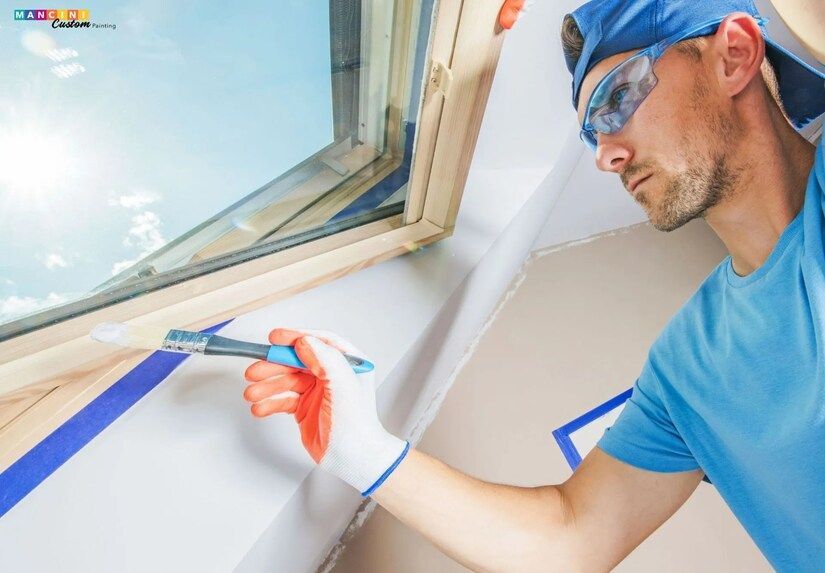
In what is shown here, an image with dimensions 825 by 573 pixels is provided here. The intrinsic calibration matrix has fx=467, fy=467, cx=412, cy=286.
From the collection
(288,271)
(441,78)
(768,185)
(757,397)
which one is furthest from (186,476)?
(768,185)

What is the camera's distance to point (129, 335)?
0.62 m

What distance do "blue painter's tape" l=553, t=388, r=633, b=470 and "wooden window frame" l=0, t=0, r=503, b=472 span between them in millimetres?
795

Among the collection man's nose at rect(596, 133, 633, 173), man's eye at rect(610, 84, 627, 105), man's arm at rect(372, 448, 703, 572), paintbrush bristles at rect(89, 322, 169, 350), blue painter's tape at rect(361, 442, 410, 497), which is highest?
man's eye at rect(610, 84, 627, 105)

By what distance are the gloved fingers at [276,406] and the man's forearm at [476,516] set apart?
0.65 ft

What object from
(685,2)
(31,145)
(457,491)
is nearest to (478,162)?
(685,2)

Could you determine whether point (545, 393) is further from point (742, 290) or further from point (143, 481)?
point (143, 481)

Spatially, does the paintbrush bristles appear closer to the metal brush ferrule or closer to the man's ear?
the metal brush ferrule

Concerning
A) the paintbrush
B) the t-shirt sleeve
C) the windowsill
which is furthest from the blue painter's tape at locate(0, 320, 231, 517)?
the t-shirt sleeve

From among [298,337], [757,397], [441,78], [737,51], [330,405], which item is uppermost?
[441,78]

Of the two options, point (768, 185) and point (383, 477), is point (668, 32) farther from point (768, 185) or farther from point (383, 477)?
point (383, 477)

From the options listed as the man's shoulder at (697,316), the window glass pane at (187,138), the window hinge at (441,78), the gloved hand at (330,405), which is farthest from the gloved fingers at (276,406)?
the man's shoulder at (697,316)

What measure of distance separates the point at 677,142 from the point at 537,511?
71 centimetres

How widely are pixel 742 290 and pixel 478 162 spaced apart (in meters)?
0.75

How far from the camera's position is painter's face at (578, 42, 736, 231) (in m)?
0.78
